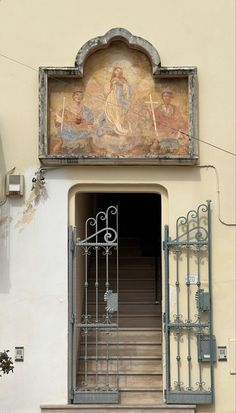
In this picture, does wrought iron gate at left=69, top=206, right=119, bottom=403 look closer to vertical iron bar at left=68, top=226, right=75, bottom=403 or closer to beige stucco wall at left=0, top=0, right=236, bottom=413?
vertical iron bar at left=68, top=226, right=75, bottom=403

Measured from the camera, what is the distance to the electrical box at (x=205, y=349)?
11.0 meters

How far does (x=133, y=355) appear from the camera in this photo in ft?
39.6

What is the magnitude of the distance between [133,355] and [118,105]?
4.18 m

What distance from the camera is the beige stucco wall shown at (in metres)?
11.2

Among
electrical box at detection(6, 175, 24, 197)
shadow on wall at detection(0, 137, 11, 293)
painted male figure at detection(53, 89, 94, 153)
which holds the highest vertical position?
painted male figure at detection(53, 89, 94, 153)

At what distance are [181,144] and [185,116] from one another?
46 centimetres

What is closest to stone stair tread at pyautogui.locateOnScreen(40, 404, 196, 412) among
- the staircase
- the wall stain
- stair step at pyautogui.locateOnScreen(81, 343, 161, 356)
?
the staircase

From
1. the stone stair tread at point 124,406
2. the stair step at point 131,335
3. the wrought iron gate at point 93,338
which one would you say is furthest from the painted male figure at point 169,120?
the stone stair tread at point 124,406

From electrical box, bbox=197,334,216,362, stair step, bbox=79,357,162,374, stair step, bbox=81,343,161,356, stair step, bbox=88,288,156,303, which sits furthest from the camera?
stair step, bbox=88,288,156,303

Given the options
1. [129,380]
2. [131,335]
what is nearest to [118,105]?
[131,335]

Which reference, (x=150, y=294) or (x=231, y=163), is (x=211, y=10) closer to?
(x=231, y=163)

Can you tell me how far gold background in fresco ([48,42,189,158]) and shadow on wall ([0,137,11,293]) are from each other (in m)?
0.83

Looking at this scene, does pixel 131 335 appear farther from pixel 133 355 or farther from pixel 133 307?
pixel 133 307

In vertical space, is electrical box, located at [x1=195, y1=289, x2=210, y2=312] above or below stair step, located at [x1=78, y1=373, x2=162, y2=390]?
above
